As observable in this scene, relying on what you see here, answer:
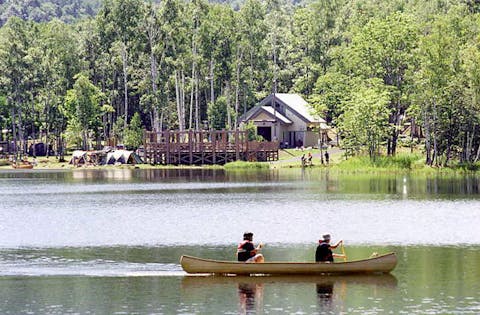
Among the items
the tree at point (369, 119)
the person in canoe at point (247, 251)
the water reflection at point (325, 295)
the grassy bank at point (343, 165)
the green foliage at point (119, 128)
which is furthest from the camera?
the green foliage at point (119, 128)

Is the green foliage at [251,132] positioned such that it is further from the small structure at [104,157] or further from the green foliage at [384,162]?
the green foliage at [384,162]

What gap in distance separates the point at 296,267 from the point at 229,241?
1270 cm

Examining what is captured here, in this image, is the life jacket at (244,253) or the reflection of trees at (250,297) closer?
the reflection of trees at (250,297)

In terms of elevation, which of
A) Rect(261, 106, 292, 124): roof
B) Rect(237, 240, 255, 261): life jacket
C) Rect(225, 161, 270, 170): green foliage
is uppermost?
Rect(261, 106, 292, 124): roof

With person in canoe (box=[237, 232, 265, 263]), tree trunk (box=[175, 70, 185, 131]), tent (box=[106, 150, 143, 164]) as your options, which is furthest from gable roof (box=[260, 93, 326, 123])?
person in canoe (box=[237, 232, 265, 263])

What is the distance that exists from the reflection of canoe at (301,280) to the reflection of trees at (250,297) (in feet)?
2.47

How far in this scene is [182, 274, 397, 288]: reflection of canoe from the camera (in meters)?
39.8

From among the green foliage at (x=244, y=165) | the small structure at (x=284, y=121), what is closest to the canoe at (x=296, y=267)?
the green foliage at (x=244, y=165)

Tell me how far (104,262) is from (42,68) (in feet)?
317

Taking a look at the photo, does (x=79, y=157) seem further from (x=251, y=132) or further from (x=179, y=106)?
(x=251, y=132)

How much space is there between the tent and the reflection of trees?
91725mm

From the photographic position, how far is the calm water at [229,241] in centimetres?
3631

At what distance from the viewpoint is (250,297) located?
121 feet

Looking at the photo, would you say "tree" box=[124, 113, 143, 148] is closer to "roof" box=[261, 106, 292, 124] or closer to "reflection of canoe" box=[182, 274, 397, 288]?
"roof" box=[261, 106, 292, 124]
